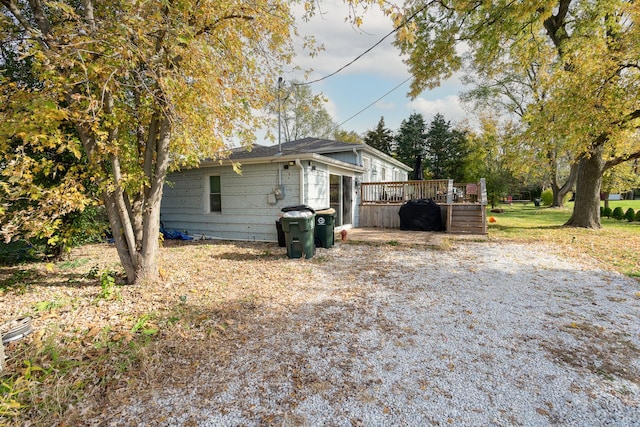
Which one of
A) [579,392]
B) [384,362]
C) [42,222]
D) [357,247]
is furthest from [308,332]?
[357,247]

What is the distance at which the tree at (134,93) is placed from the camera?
3.19 m

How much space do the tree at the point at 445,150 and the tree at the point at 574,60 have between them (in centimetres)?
1781

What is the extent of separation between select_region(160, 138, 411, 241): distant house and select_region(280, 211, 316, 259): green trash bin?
1706 mm

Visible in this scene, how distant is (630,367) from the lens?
2.56m

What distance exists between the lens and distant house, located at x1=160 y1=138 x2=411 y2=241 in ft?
27.6

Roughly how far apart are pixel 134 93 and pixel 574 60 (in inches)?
474

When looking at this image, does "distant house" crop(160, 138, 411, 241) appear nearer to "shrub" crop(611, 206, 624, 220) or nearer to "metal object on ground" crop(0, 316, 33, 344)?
"metal object on ground" crop(0, 316, 33, 344)

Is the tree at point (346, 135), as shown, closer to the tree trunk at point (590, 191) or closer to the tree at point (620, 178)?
the tree at point (620, 178)

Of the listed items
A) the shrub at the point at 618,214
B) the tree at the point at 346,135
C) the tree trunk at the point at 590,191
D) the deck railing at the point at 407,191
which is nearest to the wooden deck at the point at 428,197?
the deck railing at the point at 407,191

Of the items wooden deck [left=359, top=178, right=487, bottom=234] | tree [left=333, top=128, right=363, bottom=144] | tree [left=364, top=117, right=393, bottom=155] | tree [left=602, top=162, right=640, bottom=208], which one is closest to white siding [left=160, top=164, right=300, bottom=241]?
wooden deck [left=359, top=178, right=487, bottom=234]

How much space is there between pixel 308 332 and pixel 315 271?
246 centimetres

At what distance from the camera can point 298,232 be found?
6594mm

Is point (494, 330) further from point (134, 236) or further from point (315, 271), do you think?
point (134, 236)

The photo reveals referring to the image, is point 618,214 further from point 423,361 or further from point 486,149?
point 423,361
